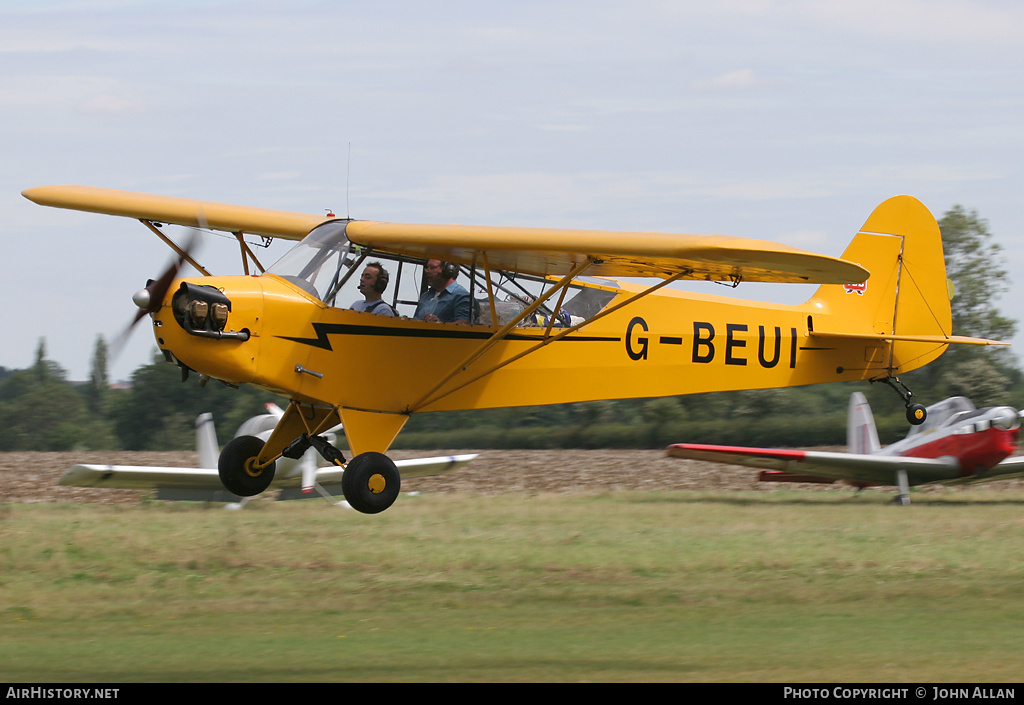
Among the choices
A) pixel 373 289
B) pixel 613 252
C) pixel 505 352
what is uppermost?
pixel 613 252

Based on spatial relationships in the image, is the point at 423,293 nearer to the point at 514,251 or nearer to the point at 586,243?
the point at 514,251

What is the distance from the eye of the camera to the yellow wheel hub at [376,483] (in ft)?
33.8

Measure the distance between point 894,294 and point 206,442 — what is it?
14919 millimetres

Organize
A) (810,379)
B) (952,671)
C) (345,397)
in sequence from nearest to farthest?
(952,671) → (345,397) → (810,379)

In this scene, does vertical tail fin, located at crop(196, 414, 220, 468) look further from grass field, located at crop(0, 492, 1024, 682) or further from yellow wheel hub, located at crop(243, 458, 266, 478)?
yellow wheel hub, located at crop(243, 458, 266, 478)

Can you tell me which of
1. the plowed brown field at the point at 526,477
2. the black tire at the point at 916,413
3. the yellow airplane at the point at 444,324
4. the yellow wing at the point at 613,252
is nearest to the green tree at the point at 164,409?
the plowed brown field at the point at 526,477

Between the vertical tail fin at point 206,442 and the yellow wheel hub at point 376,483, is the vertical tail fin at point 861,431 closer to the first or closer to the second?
the vertical tail fin at point 206,442

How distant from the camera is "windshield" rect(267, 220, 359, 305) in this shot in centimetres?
1046

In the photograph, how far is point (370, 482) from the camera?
10.3m

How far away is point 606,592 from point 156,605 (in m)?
6.18

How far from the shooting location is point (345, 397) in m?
10.6

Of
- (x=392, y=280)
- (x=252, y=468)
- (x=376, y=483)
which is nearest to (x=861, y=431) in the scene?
(x=392, y=280)

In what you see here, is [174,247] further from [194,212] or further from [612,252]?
[612,252]

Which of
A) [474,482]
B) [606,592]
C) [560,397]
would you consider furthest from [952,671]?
[474,482]
